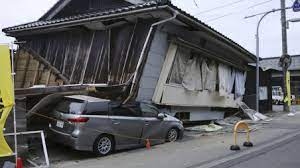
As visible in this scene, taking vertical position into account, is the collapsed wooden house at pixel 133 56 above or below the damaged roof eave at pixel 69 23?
below

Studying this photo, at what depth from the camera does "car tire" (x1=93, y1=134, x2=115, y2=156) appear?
40.2ft

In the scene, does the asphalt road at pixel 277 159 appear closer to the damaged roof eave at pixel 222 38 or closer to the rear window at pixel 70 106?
the rear window at pixel 70 106

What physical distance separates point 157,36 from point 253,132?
19.2 ft

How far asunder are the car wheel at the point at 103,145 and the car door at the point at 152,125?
1579 millimetres

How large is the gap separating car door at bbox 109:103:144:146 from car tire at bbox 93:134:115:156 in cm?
22

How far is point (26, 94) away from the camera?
42.4 ft

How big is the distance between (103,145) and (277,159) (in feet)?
16.4

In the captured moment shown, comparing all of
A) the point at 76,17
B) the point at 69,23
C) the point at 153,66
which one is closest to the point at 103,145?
the point at 153,66

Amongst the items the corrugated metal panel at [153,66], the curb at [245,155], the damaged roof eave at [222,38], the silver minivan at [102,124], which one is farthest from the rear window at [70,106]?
the damaged roof eave at [222,38]

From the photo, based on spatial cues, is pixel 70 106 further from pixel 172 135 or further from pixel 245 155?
pixel 245 155

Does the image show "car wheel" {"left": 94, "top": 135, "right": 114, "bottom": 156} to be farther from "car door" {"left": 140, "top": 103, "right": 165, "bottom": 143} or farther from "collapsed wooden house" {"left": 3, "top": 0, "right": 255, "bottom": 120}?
"collapsed wooden house" {"left": 3, "top": 0, "right": 255, "bottom": 120}

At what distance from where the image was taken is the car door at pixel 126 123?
12891 mm

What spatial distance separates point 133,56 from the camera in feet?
51.7

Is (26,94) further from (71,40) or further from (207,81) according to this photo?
(207,81)
